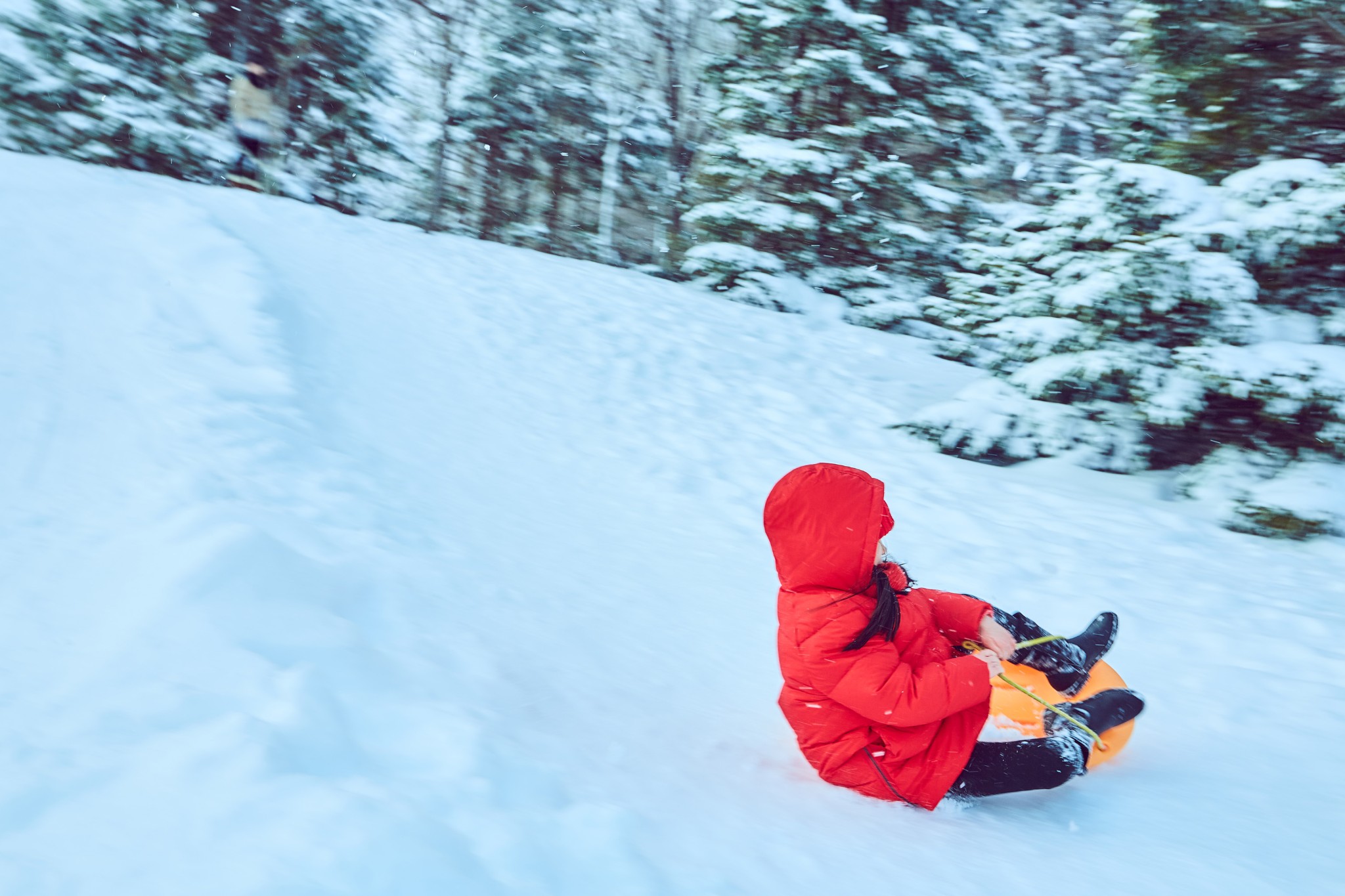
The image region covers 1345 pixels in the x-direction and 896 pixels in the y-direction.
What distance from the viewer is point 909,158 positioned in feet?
34.2

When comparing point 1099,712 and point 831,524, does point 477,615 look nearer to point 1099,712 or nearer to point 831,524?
point 831,524

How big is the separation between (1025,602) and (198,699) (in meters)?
3.60

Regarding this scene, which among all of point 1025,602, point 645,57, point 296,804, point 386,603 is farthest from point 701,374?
point 645,57

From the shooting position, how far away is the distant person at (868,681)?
2174 mm

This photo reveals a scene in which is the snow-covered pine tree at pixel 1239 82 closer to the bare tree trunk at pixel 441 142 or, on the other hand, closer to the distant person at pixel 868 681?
the distant person at pixel 868 681

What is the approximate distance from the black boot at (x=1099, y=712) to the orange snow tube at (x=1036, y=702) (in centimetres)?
4

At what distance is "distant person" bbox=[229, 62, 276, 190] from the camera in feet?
31.2

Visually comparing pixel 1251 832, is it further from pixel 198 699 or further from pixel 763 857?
pixel 198 699

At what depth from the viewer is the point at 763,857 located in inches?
75.3

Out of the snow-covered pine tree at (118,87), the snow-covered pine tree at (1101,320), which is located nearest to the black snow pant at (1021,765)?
the snow-covered pine tree at (1101,320)

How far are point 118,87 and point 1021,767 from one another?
1414 centimetres

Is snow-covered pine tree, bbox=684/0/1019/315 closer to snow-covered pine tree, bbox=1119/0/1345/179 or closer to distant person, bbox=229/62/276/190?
snow-covered pine tree, bbox=1119/0/1345/179

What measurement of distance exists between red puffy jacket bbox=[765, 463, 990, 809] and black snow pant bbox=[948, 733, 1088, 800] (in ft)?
0.19

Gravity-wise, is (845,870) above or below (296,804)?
below
